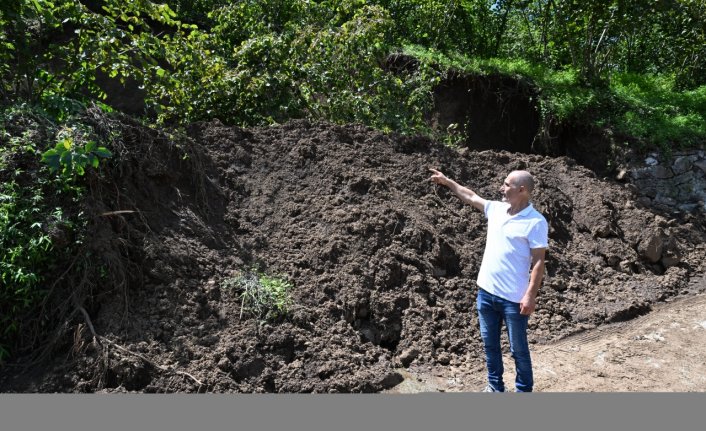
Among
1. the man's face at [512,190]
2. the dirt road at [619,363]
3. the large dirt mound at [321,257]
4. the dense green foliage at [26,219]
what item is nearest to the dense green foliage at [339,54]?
the dense green foliage at [26,219]

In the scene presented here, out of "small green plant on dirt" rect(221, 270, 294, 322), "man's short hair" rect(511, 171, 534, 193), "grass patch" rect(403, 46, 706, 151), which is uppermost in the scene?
"grass patch" rect(403, 46, 706, 151)

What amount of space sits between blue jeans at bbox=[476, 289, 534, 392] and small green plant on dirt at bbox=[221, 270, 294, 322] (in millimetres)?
1695

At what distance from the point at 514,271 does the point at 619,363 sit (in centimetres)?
209

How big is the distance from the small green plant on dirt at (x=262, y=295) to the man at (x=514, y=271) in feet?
5.63

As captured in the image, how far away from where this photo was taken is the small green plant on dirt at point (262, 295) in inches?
225

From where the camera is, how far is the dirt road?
18.7 ft

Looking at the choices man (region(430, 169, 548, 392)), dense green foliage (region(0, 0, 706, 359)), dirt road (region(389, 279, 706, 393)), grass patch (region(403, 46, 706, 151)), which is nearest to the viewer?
man (region(430, 169, 548, 392))

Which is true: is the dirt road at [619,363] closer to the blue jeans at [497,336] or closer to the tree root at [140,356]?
the blue jeans at [497,336]

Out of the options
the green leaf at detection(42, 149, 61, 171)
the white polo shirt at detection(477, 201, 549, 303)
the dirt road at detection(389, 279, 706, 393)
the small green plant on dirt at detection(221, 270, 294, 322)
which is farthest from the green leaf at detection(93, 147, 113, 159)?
the white polo shirt at detection(477, 201, 549, 303)

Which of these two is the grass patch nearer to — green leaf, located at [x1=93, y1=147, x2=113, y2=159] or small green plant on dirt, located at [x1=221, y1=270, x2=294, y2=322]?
small green plant on dirt, located at [x1=221, y1=270, x2=294, y2=322]

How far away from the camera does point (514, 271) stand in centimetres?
466

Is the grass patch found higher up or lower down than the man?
higher up

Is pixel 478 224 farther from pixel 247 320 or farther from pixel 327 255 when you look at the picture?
pixel 247 320

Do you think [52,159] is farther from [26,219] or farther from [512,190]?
[512,190]
